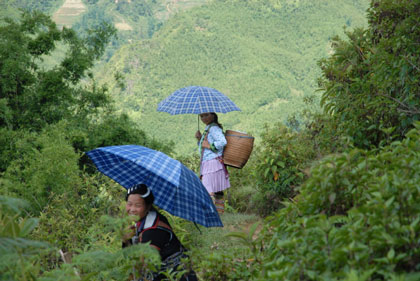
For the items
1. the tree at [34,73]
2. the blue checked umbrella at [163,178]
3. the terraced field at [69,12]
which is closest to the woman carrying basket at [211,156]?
the blue checked umbrella at [163,178]

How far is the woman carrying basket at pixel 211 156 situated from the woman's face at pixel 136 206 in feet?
7.48

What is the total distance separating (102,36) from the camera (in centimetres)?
1410

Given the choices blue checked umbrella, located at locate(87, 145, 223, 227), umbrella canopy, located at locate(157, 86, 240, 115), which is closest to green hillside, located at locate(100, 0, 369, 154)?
umbrella canopy, located at locate(157, 86, 240, 115)

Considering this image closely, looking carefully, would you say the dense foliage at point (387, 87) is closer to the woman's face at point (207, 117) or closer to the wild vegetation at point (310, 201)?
the wild vegetation at point (310, 201)

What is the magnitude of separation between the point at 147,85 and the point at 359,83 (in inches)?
2131

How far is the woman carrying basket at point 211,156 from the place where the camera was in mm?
5238

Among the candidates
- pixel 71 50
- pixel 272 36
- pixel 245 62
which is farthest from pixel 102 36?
pixel 272 36

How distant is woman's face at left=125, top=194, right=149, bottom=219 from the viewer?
2955mm

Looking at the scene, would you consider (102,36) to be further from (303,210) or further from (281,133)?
(303,210)

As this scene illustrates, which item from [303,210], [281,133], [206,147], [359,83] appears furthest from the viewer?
[281,133]

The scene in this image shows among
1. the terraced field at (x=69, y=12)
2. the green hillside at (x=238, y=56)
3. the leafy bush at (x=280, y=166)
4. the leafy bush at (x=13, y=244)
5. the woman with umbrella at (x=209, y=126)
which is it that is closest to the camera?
→ the leafy bush at (x=13, y=244)

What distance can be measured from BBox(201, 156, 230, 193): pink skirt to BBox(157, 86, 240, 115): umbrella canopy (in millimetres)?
645

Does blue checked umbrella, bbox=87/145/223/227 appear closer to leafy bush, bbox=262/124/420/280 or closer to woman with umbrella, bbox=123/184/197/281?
woman with umbrella, bbox=123/184/197/281

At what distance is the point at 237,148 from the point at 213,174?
0.45 metres
